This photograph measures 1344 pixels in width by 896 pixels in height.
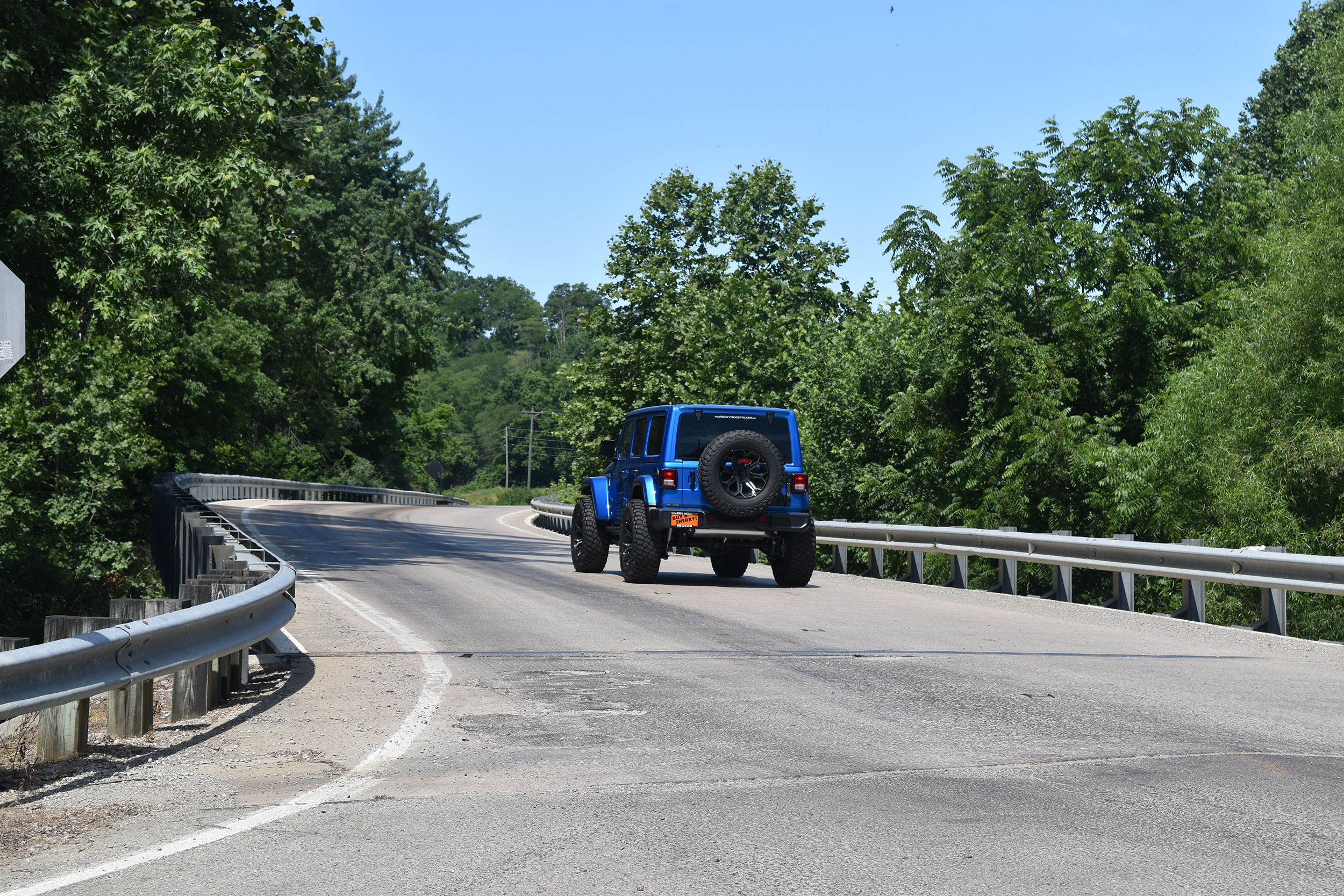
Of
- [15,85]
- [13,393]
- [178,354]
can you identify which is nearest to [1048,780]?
[15,85]

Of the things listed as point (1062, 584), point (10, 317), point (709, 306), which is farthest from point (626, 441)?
point (709, 306)

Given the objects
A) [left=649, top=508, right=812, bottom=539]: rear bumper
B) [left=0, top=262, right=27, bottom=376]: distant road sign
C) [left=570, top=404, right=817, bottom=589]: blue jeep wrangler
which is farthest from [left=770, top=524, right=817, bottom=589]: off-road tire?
[left=0, top=262, right=27, bottom=376]: distant road sign

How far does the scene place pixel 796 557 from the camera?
1678 cm

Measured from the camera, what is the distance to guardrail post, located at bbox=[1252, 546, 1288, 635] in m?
12.3

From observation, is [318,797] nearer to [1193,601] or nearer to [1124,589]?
[1193,601]

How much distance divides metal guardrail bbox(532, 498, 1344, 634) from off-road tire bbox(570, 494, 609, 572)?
3677 millimetres

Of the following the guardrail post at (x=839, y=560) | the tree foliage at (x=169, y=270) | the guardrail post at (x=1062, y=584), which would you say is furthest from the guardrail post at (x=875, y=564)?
the tree foliage at (x=169, y=270)

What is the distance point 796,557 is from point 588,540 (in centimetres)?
309

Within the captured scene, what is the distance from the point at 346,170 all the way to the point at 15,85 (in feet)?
181

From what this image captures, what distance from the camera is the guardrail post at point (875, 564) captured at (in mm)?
19141

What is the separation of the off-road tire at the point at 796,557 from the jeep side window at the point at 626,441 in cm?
239

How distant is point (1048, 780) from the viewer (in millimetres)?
5895

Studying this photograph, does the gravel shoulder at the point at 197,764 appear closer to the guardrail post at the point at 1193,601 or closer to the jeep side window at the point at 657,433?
the jeep side window at the point at 657,433

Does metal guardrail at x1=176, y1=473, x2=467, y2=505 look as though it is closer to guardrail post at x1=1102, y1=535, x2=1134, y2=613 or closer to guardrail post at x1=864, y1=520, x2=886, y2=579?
guardrail post at x1=864, y1=520, x2=886, y2=579
